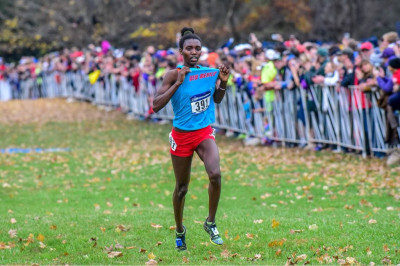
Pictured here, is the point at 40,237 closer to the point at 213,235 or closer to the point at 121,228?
the point at 121,228

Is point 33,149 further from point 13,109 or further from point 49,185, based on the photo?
point 13,109

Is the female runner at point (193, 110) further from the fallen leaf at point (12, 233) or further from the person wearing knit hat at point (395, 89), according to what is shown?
the person wearing knit hat at point (395, 89)

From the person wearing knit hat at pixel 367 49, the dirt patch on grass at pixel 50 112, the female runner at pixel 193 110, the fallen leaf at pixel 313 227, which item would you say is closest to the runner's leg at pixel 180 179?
the female runner at pixel 193 110

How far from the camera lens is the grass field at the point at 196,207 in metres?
7.95

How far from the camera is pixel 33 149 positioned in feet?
68.7

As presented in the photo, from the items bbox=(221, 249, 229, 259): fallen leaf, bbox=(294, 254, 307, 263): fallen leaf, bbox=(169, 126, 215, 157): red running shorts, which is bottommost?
bbox=(221, 249, 229, 259): fallen leaf

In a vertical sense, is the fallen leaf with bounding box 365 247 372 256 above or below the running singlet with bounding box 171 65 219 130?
below

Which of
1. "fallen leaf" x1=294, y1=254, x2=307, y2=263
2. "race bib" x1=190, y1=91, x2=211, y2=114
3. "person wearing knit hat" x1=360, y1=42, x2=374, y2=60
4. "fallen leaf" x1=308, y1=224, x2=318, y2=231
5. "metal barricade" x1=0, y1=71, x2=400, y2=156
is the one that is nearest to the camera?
"fallen leaf" x1=294, y1=254, x2=307, y2=263

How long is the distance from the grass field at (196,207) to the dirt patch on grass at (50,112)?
26.3 feet

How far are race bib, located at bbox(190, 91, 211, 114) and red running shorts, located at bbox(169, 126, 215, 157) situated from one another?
20cm

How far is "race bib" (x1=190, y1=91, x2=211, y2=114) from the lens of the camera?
25.9ft

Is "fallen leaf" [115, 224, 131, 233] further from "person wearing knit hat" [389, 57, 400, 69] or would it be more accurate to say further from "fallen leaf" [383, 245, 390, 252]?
"person wearing knit hat" [389, 57, 400, 69]

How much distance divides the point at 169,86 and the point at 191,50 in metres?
0.41

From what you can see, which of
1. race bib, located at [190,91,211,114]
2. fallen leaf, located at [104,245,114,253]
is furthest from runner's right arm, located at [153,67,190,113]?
fallen leaf, located at [104,245,114,253]
